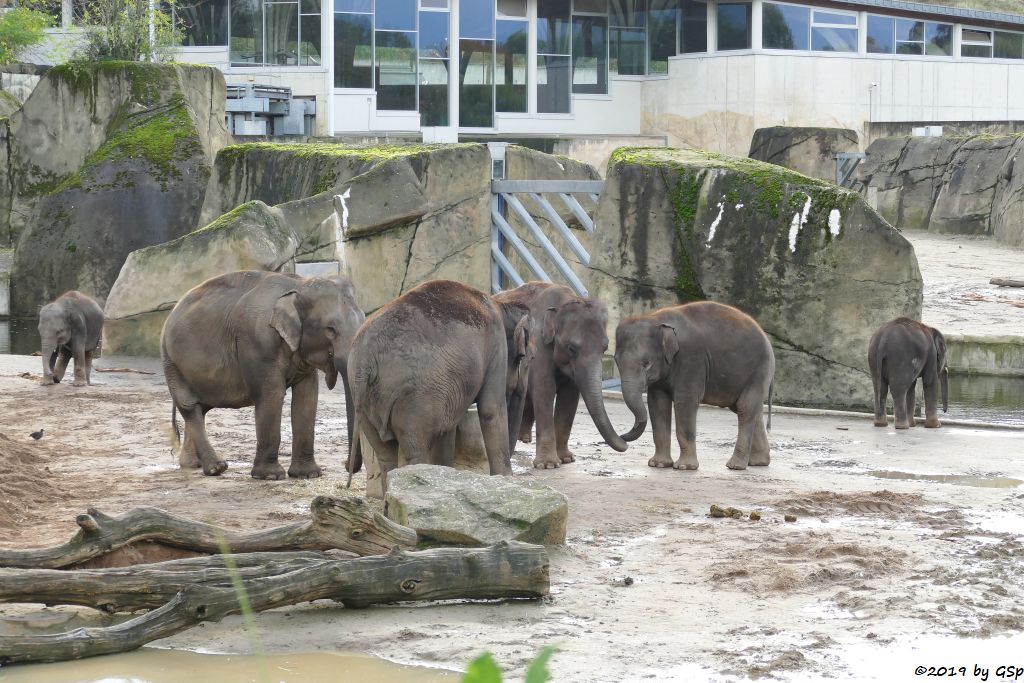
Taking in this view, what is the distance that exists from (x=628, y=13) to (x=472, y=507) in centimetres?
3286

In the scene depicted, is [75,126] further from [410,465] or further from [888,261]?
[410,465]

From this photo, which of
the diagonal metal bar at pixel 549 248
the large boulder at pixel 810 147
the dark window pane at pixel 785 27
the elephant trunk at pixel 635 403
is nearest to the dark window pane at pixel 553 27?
the dark window pane at pixel 785 27

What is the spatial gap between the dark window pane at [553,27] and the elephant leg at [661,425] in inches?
1103

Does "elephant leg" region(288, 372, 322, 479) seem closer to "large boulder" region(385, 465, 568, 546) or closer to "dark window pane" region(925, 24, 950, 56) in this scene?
"large boulder" region(385, 465, 568, 546)

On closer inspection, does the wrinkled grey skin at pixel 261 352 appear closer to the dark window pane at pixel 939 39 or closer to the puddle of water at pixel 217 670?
the puddle of water at pixel 217 670

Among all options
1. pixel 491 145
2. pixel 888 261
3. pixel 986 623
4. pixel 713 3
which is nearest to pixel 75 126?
pixel 491 145

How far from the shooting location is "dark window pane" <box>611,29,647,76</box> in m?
37.2

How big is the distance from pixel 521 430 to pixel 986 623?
4433 millimetres

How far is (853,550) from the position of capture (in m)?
6.06

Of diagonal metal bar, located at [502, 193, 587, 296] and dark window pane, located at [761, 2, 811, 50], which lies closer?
diagonal metal bar, located at [502, 193, 587, 296]

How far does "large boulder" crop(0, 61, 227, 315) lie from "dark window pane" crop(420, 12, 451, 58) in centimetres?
1355

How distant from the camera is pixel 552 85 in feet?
118

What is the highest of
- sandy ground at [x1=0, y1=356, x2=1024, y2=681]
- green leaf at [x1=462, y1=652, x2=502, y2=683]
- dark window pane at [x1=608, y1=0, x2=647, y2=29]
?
dark window pane at [x1=608, y1=0, x2=647, y2=29]

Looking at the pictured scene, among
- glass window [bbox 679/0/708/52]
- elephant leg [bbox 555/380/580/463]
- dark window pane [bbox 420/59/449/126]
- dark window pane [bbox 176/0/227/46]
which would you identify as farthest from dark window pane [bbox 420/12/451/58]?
elephant leg [bbox 555/380/580/463]
